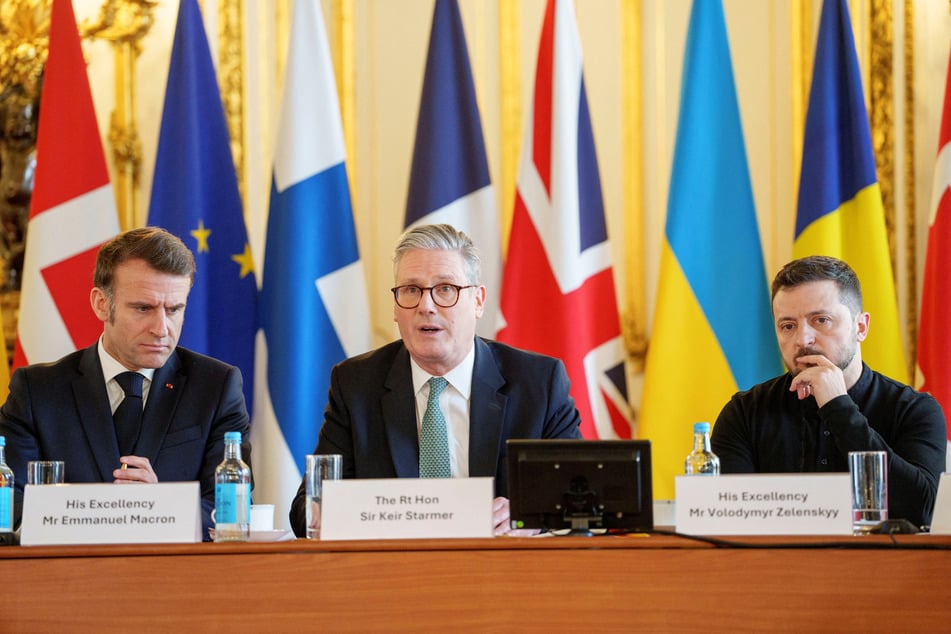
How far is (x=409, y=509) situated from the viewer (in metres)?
2.26

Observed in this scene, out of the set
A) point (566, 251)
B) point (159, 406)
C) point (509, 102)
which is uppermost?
point (509, 102)

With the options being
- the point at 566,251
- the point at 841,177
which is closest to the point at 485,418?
the point at 566,251

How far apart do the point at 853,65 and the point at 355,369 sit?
251 centimetres

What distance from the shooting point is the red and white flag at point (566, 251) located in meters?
4.77

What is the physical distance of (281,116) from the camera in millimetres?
4918

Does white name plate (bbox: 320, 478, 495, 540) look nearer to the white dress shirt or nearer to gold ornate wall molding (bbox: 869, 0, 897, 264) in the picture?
the white dress shirt

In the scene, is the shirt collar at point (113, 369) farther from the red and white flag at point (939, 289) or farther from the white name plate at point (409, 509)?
the red and white flag at point (939, 289)

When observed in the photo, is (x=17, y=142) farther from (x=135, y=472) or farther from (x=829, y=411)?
(x=829, y=411)

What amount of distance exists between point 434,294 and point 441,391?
271 mm

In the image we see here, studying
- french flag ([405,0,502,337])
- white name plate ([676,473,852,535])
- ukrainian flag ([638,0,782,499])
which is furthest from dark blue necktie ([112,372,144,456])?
ukrainian flag ([638,0,782,499])

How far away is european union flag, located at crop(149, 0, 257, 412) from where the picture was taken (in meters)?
4.79

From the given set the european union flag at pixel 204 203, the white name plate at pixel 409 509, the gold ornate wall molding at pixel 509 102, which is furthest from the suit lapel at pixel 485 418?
the gold ornate wall molding at pixel 509 102

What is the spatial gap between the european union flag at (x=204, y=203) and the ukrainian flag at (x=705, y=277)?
1.63m

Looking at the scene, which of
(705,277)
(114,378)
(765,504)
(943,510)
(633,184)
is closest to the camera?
(765,504)
